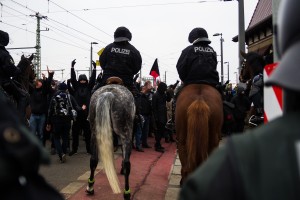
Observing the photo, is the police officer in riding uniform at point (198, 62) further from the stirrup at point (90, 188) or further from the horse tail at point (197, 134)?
the stirrup at point (90, 188)

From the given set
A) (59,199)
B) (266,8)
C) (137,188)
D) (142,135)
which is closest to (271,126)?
(59,199)

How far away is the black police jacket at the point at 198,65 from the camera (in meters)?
5.68

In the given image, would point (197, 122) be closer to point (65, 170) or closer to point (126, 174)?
point (126, 174)

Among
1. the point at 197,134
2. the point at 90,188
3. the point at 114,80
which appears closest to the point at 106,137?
the point at 90,188

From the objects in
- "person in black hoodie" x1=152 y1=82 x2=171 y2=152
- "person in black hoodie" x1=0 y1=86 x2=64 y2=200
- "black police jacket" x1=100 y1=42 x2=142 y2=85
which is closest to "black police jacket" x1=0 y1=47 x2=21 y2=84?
"black police jacket" x1=100 y1=42 x2=142 y2=85

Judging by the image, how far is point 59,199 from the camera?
1.27m

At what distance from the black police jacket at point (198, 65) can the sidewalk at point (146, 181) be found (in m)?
1.89

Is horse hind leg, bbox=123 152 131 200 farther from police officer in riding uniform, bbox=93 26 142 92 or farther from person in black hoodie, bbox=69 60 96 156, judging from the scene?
person in black hoodie, bbox=69 60 96 156

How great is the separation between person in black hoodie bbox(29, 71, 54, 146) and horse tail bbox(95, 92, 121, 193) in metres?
4.93

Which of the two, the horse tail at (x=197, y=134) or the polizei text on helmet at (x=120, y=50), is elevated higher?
the polizei text on helmet at (x=120, y=50)

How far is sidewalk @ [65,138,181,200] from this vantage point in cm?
611

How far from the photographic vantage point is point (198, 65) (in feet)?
18.8

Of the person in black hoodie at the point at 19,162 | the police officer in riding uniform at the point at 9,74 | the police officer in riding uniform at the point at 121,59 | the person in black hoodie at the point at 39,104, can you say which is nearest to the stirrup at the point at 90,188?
the police officer in riding uniform at the point at 121,59

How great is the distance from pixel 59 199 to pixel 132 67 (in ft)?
18.4
